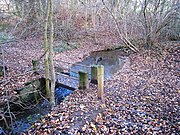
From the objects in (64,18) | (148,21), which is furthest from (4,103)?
(64,18)

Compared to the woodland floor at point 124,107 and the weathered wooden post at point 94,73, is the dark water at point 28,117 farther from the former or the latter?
the weathered wooden post at point 94,73

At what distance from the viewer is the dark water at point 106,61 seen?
10.4 metres

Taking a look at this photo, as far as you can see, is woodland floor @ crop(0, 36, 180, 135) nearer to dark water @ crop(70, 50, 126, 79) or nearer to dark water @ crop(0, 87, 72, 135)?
dark water @ crop(0, 87, 72, 135)

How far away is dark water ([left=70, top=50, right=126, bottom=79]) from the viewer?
10.4 meters

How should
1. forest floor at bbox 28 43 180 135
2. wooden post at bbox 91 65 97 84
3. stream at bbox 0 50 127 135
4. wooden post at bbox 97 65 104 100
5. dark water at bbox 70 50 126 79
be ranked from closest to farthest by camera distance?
1. forest floor at bbox 28 43 180 135
2. wooden post at bbox 97 65 104 100
3. stream at bbox 0 50 127 135
4. wooden post at bbox 91 65 97 84
5. dark water at bbox 70 50 126 79

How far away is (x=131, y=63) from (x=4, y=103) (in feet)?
22.9

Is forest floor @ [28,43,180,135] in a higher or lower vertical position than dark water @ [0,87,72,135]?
higher

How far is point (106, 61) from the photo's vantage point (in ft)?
39.4

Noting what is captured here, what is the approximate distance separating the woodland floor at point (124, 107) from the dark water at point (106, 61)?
60.1 inches

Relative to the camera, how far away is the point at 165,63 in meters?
9.59

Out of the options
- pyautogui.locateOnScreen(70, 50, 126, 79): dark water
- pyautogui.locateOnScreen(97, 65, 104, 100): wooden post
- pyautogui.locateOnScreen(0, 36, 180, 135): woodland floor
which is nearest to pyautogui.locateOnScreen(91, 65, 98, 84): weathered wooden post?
pyautogui.locateOnScreen(0, 36, 180, 135): woodland floor

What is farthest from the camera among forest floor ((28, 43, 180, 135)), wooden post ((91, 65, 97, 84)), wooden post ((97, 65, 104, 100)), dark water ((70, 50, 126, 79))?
dark water ((70, 50, 126, 79))

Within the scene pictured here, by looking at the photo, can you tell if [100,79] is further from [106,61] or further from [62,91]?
[106,61]

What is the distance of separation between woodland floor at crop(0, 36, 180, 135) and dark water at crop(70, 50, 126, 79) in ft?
5.01
